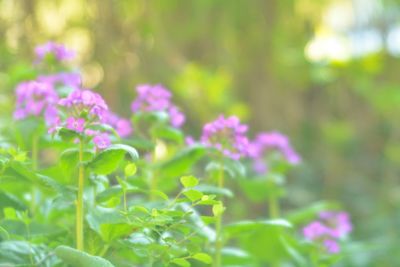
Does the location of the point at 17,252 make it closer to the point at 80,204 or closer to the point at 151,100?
the point at 80,204

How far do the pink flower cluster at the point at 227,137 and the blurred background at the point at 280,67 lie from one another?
1.45 metres

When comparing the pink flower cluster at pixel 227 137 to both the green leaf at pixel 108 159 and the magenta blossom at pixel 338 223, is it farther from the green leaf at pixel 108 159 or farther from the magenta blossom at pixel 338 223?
the magenta blossom at pixel 338 223

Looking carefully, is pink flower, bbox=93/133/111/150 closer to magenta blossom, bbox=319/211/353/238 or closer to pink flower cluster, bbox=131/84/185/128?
pink flower cluster, bbox=131/84/185/128

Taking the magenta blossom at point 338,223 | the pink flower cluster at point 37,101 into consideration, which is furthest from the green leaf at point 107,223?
the magenta blossom at point 338,223

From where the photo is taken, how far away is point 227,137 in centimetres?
124

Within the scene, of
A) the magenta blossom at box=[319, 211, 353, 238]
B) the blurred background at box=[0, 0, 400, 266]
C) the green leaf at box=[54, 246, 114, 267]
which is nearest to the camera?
the green leaf at box=[54, 246, 114, 267]

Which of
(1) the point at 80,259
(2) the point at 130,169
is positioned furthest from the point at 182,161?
(1) the point at 80,259

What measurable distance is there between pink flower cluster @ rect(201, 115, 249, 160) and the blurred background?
1.45 m

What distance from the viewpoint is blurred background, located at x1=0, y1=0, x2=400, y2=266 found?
3.01 meters

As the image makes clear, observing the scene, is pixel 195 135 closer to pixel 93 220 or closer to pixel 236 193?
pixel 236 193

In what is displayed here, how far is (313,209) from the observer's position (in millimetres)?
1693

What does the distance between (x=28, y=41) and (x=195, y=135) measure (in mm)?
836

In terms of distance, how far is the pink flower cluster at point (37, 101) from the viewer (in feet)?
4.00

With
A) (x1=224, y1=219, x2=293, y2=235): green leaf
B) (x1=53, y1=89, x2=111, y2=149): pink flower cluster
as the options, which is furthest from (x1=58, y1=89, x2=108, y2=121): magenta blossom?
(x1=224, y1=219, x2=293, y2=235): green leaf
